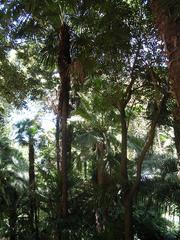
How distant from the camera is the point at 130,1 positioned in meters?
8.91

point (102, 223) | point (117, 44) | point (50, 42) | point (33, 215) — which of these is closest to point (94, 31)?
point (117, 44)

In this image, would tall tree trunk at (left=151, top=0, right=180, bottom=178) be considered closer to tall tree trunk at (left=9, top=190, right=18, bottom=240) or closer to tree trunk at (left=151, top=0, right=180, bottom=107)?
tree trunk at (left=151, top=0, right=180, bottom=107)

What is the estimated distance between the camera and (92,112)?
40.3 feet

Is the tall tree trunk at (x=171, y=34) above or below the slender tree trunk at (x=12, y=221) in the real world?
above

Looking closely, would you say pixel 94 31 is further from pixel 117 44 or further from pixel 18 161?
pixel 18 161

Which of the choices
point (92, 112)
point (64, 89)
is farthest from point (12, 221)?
point (64, 89)

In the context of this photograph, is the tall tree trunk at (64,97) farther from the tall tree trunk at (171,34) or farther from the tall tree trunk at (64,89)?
the tall tree trunk at (171,34)

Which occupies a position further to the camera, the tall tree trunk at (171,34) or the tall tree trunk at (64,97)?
the tall tree trunk at (64,97)

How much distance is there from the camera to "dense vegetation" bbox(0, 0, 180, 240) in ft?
28.1

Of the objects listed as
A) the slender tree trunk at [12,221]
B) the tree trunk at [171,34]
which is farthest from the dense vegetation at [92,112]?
the tree trunk at [171,34]

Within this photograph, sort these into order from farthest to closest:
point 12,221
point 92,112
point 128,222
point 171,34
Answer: point 12,221 < point 92,112 < point 128,222 < point 171,34

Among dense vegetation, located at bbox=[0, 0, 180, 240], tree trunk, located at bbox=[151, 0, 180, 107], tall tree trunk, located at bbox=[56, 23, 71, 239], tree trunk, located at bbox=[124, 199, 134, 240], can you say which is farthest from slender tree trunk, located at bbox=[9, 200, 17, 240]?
tree trunk, located at bbox=[151, 0, 180, 107]

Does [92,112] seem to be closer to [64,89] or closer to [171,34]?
[64,89]

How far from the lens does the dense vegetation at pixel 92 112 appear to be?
858 cm
